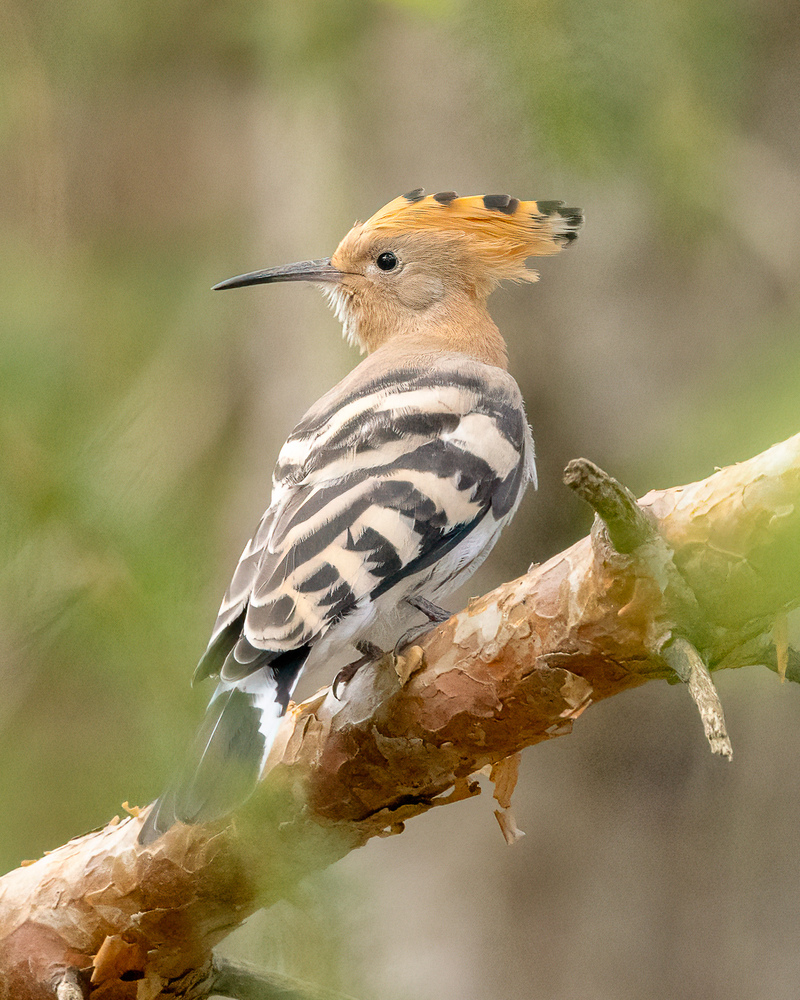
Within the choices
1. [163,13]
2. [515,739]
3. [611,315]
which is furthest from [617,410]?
[163,13]

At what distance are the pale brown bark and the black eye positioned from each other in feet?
2.47

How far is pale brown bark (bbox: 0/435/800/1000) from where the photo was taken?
0.60m

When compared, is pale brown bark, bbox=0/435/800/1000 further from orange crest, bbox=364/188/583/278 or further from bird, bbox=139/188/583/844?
orange crest, bbox=364/188/583/278

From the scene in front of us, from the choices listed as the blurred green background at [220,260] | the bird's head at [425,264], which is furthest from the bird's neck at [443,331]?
the blurred green background at [220,260]

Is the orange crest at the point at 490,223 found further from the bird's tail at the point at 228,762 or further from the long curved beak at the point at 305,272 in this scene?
the bird's tail at the point at 228,762

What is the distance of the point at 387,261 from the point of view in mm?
1535

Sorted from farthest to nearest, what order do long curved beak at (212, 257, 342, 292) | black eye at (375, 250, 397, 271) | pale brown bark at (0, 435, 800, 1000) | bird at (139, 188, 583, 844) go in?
black eye at (375, 250, 397, 271) → long curved beak at (212, 257, 342, 292) → bird at (139, 188, 583, 844) → pale brown bark at (0, 435, 800, 1000)

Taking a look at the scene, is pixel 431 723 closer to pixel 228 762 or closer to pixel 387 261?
pixel 228 762

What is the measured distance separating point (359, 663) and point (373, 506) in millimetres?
161

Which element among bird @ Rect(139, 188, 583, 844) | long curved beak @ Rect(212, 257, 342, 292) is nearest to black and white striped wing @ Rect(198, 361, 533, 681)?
bird @ Rect(139, 188, 583, 844)

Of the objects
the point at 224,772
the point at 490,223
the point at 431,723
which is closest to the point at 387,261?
the point at 490,223

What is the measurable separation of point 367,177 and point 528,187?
284mm

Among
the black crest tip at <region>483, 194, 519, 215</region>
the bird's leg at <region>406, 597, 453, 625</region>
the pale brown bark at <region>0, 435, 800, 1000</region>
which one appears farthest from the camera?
the black crest tip at <region>483, 194, 519, 215</region>

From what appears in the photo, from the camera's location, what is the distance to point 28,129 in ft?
1.25
